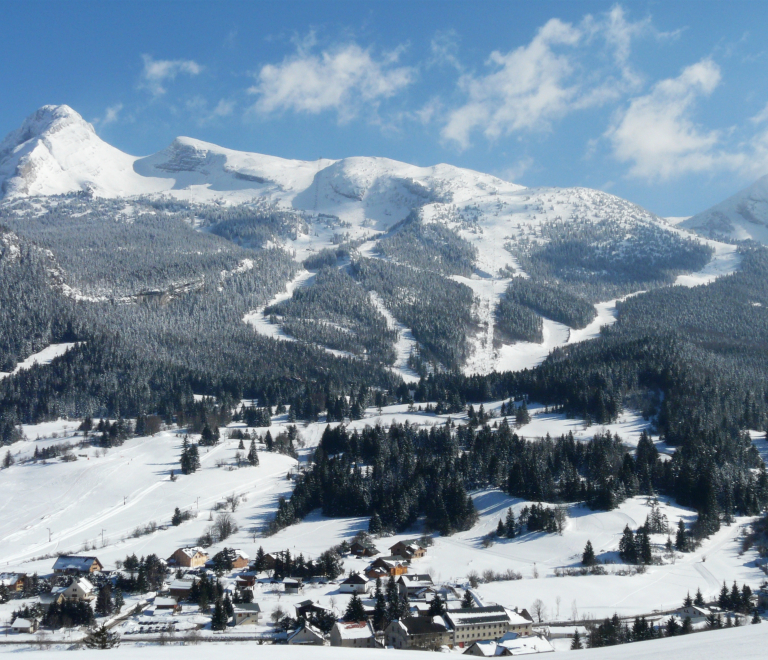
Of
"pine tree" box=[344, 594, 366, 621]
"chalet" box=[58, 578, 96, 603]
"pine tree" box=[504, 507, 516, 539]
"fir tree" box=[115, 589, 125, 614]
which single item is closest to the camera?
"pine tree" box=[344, 594, 366, 621]

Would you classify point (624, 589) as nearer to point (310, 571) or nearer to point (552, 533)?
point (552, 533)

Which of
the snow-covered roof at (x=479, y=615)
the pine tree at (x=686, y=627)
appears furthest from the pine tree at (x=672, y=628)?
the snow-covered roof at (x=479, y=615)

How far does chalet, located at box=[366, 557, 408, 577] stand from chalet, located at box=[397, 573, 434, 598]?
4722 mm

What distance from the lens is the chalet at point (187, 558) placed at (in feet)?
258

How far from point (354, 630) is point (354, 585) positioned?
15457mm

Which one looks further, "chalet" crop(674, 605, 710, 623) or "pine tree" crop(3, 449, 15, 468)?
"pine tree" crop(3, 449, 15, 468)

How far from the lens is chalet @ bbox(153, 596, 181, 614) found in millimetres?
62781

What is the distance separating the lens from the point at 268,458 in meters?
130

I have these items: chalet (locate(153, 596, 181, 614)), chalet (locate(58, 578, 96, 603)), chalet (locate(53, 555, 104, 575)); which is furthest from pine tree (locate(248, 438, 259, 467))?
chalet (locate(153, 596, 181, 614))

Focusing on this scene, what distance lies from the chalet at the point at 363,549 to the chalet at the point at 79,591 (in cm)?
2702

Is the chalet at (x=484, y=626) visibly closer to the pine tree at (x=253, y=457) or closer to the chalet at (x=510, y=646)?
the chalet at (x=510, y=646)

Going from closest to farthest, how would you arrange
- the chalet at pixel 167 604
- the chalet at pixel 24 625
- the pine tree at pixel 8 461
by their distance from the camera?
the chalet at pixel 24 625, the chalet at pixel 167 604, the pine tree at pixel 8 461

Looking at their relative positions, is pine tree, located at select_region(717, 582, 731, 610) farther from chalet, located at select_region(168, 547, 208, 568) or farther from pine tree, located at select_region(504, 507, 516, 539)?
chalet, located at select_region(168, 547, 208, 568)

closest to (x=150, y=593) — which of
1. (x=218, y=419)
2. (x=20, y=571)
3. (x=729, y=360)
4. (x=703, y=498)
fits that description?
(x=20, y=571)
